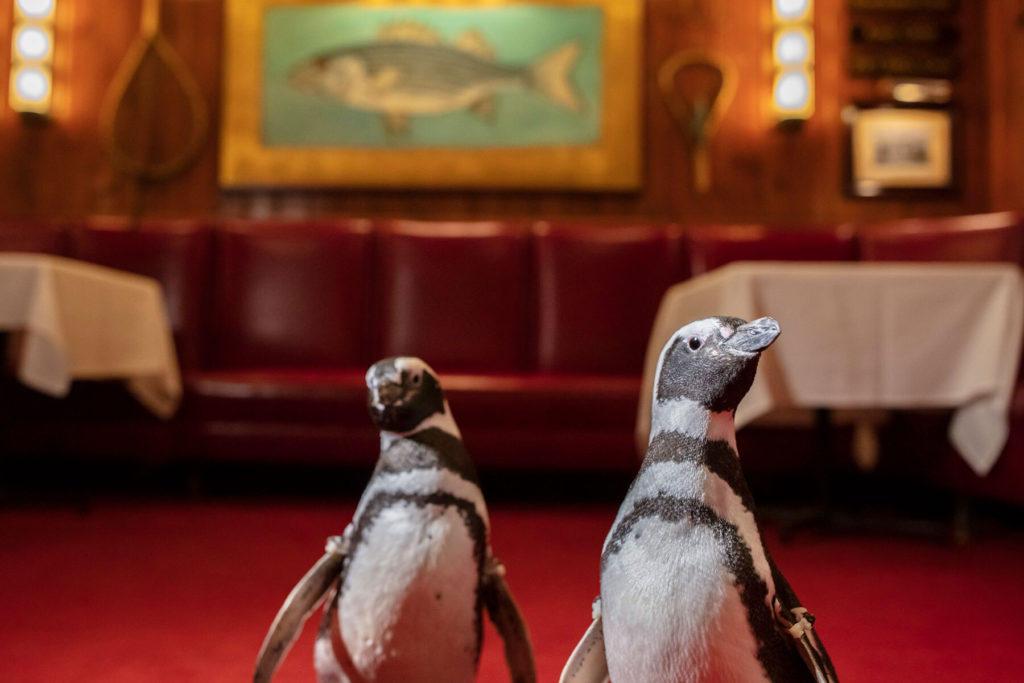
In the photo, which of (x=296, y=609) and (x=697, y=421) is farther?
(x=296, y=609)

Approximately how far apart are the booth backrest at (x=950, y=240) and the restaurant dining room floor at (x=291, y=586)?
0.78 m

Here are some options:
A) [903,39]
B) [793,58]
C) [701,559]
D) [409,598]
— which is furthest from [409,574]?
[903,39]

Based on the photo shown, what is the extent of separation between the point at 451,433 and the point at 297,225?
2.77m

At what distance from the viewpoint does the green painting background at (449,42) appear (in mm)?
3754

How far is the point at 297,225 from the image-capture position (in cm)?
338

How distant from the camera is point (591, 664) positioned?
2.21 feet

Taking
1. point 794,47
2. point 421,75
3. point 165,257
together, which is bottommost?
point 165,257

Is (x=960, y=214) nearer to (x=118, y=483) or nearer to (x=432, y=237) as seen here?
(x=432, y=237)

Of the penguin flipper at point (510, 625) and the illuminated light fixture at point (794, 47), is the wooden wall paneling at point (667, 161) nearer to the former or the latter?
the illuminated light fixture at point (794, 47)

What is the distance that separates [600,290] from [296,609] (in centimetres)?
260

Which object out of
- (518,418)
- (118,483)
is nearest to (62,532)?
(118,483)

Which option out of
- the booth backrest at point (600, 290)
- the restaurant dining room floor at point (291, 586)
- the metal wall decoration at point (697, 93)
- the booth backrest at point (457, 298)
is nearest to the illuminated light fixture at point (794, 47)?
the metal wall decoration at point (697, 93)

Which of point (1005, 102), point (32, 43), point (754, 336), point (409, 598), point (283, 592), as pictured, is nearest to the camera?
point (754, 336)

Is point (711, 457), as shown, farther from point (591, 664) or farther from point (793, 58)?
point (793, 58)
